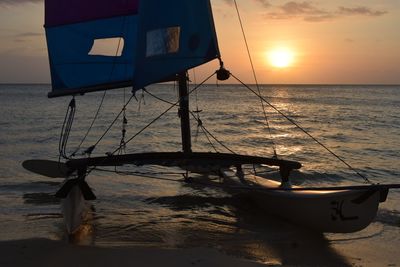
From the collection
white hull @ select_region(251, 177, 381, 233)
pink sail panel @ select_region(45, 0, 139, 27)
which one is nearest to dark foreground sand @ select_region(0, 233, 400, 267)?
white hull @ select_region(251, 177, 381, 233)

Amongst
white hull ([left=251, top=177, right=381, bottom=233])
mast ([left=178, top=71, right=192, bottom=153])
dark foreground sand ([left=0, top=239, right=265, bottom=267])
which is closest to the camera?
dark foreground sand ([left=0, top=239, right=265, bottom=267])

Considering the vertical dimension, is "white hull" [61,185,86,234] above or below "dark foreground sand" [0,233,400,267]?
above

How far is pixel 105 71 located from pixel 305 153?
11545 mm

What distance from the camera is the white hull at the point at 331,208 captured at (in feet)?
23.6

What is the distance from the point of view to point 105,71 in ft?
33.2

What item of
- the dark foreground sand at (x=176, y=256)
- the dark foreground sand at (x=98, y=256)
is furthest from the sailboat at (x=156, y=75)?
the dark foreground sand at (x=98, y=256)

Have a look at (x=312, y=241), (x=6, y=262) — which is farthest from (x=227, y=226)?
(x=6, y=262)

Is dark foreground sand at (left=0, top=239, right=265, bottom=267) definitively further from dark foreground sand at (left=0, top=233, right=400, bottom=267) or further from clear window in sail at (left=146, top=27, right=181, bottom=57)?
clear window in sail at (left=146, top=27, right=181, bottom=57)

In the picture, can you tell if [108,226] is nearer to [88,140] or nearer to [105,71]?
[105,71]

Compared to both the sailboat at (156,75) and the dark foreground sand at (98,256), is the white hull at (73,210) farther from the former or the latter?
the dark foreground sand at (98,256)

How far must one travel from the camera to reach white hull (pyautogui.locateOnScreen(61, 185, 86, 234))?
25.2ft

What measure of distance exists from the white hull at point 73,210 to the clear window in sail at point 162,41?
8.38ft

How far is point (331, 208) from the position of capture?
7.44m

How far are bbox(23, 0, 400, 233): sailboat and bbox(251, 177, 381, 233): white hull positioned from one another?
0.05 ft
